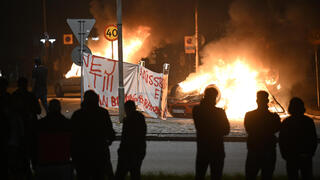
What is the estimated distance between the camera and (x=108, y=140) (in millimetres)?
6375

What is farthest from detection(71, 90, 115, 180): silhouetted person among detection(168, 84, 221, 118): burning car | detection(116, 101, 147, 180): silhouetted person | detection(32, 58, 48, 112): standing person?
detection(168, 84, 221, 118): burning car

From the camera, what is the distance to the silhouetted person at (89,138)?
5777 mm

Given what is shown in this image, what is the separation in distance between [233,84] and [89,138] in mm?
13290

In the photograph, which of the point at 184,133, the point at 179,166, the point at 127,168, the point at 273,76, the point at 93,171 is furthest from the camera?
the point at 273,76

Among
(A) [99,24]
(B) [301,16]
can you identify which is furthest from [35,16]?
(B) [301,16]

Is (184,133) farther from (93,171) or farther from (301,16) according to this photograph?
(301,16)

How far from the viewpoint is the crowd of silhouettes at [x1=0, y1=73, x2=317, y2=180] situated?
5.61 meters

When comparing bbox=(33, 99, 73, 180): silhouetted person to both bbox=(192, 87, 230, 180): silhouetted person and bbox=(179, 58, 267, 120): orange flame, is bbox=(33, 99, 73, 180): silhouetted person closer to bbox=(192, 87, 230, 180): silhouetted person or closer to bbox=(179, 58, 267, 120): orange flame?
bbox=(192, 87, 230, 180): silhouetted person

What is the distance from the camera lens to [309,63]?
33.8 metres

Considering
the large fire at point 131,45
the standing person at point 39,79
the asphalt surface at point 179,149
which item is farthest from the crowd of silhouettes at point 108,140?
the large fire at point 131,45

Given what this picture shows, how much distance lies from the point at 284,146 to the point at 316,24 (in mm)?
19391

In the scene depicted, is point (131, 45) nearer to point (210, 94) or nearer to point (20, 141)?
point (210, 94)

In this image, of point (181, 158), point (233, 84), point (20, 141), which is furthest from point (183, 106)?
point (20, 141)

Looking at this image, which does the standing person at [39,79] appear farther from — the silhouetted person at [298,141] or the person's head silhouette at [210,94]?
the silhouetted person at [298,141]
